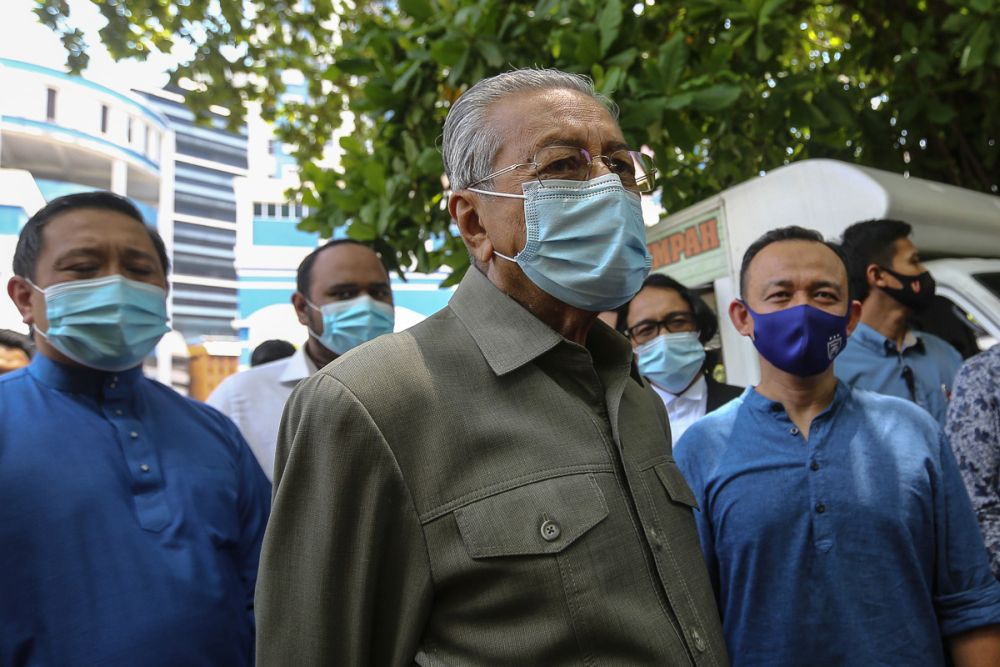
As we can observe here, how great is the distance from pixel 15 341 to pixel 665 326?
3614mm

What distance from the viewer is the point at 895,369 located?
3580mm

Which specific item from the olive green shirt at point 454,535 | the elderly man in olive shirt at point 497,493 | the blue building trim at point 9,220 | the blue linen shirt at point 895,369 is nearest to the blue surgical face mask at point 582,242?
the elderly man in olive shirt at point 497,493

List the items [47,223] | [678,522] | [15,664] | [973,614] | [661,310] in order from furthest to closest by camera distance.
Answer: [661,310] < [47,223] < [973,614] < [15,664] < [678,522]

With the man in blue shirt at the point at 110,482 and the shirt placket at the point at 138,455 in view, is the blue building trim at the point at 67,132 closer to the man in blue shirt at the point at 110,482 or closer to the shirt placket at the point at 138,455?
the man in blue shirt at the point at 110,482

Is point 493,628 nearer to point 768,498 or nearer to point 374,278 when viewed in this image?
point 768,498

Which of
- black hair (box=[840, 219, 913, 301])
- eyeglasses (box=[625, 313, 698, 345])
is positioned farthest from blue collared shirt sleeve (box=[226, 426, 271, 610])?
black hair (box=[840, 219, 913, 301])

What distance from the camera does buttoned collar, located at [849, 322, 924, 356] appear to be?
3.62 metres

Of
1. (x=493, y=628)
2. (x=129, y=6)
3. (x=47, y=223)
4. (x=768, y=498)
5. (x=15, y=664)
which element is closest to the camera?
(x=493, y=628)

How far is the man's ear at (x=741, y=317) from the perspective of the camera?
2555mm

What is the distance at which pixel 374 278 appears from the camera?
404 cm

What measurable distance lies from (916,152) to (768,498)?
5.78 m

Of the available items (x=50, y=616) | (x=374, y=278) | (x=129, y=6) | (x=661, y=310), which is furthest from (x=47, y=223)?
(x=129, y=6)

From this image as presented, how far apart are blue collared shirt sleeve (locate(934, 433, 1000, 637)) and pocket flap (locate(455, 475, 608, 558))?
114 centimetres

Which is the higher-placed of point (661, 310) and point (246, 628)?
point (661, 310)
